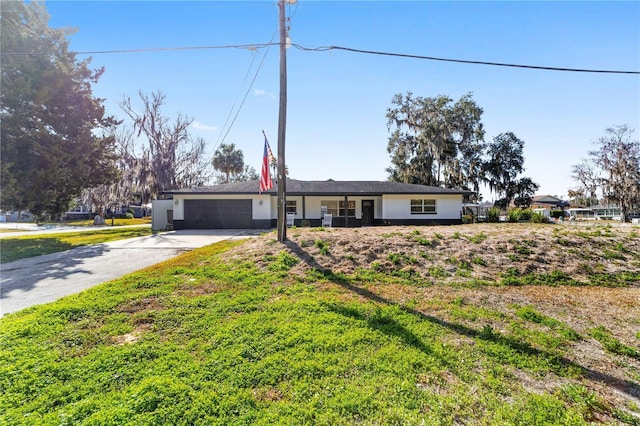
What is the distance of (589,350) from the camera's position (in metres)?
3.46

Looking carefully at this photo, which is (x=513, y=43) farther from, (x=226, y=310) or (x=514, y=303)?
(x=226, y=310)

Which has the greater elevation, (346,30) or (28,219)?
(346,30)

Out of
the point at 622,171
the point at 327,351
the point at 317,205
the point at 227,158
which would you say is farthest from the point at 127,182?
the point at 622,171

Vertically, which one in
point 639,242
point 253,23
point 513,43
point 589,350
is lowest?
point 589,350

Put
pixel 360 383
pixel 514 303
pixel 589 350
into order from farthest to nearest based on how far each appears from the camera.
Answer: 1. pixel 514 303
2. pixel 589 350
3. pixel 360 383

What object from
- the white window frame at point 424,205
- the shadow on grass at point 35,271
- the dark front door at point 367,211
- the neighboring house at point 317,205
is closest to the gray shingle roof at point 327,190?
the neighboring house at point 317,205

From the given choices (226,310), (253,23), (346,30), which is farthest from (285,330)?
(253,23)

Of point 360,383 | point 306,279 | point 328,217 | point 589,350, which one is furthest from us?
point 328,217

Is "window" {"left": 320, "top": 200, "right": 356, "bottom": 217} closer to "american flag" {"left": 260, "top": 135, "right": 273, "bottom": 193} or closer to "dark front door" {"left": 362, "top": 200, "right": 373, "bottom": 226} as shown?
"dark front door" {"left": 362, "top": 200, "right": 373, "bottom": 226}

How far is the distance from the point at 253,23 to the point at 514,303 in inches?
403

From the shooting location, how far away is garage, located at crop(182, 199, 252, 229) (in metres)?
19.6

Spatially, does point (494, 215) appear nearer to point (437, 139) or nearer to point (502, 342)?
point (437, 139)

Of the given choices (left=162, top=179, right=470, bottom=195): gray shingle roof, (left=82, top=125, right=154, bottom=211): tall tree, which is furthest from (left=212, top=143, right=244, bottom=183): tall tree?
(left=162, top=179, right=470, bottom=195): gray shingle roof

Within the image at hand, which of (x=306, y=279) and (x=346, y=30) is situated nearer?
(x=306, y=279)
